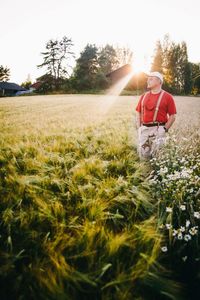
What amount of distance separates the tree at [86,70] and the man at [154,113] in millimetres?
58997

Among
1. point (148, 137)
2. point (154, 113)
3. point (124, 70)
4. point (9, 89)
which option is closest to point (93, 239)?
point (148, 137)

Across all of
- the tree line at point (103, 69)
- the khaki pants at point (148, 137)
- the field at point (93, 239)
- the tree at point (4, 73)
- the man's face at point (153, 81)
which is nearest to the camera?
the field at point (93, 239)

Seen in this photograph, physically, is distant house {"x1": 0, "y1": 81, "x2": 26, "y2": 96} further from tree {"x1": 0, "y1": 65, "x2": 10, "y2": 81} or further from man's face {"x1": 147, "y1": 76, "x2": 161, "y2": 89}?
man's face {"x1": 147, "y1": 76, "x2": 161, "y2": 89}

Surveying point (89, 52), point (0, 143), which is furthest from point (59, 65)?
point (0, 143)

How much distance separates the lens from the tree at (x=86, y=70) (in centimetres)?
6272

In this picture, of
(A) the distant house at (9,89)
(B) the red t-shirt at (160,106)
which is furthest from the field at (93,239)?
(A) the distant house at (9,89)

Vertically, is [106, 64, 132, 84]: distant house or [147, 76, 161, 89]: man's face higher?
[106, 64, 132, 84]: distant house

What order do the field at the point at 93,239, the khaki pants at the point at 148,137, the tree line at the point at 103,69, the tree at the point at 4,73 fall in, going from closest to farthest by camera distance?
the field at the point at 93,239 < the khaki pants at the point at 148,137 < the tree line at the point at 103,69 < the tree at the point at 4,73

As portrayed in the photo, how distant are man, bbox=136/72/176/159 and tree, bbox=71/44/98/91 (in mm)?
58997

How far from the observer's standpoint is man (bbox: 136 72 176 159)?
5.21 m

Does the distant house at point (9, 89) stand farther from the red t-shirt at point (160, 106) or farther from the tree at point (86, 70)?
the red t-shirt at point (160, 106)

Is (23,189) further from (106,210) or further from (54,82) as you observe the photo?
(54,82)

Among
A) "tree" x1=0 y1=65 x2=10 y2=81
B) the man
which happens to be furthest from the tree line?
the man

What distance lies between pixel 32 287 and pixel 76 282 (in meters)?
0.33
